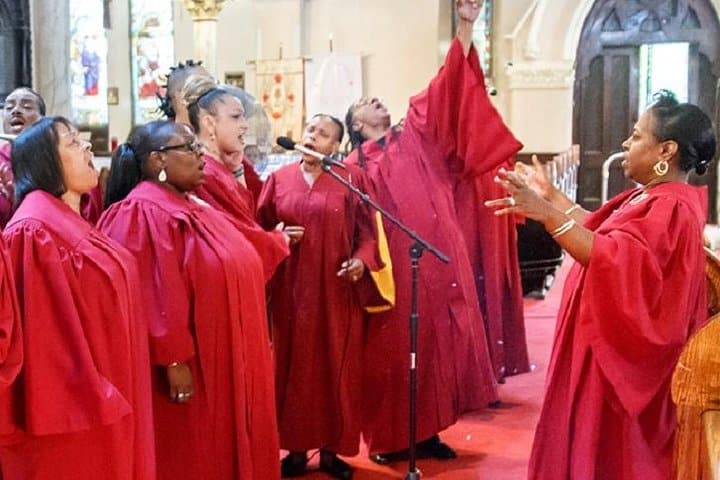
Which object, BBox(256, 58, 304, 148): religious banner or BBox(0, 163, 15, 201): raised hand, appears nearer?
BBox(0, 163, 15, 201): raised hand

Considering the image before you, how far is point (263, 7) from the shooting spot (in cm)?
1271

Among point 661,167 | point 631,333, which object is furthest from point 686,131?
point 631,333

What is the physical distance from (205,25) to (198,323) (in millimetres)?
8747

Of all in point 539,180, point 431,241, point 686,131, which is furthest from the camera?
point 431,241

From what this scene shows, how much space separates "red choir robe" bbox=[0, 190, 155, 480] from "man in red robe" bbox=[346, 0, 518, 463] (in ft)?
5.48

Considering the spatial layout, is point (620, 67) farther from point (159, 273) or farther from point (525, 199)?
point (159, 273)

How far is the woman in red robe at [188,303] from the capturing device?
2846 millimetres

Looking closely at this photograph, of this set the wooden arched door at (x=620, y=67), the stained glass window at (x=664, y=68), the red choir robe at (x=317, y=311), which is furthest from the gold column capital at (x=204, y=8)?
the red choir robe at (x=317, y=311)

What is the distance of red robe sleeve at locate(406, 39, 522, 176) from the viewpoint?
4109 mm

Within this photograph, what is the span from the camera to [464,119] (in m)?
4.13

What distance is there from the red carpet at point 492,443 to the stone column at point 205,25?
6.53m

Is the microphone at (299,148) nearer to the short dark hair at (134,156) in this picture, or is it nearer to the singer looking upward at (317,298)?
the singer looking upward at (317,298)

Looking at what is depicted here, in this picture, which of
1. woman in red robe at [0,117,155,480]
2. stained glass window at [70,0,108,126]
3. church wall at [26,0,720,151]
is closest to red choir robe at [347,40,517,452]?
woman in red robe at [0,117,155,480]

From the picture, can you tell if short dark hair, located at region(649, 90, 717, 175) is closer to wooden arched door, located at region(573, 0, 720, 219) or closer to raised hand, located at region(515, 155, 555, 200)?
raised hand, located at region(515, 155, 555, 200)
